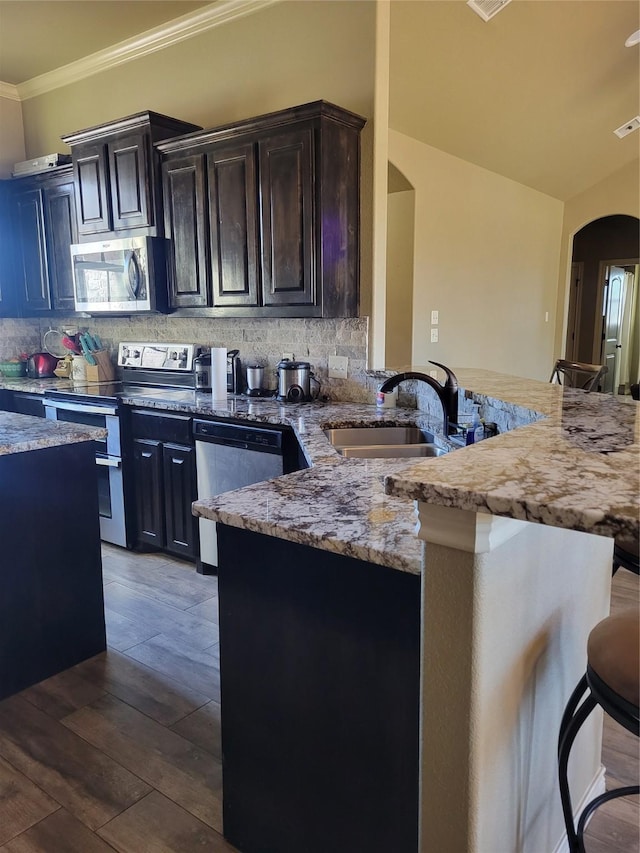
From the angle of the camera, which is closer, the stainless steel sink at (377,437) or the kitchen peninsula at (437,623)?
the kitchen peninsula at (437,623)

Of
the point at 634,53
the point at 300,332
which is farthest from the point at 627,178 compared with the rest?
the point at 300,332

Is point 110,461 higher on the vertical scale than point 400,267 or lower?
lower

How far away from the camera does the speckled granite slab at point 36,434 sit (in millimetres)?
2117

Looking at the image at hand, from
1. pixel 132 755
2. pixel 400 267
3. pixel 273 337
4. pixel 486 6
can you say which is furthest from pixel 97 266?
pixel 132 755

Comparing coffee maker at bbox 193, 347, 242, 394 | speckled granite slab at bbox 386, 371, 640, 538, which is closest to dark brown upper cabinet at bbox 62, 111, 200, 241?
coffee maker at bbox 193, 347, 242, 394

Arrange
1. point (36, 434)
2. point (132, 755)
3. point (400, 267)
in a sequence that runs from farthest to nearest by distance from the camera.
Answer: point (400, 267), point (36, 434), point (132, 755)

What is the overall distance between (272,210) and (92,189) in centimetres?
142

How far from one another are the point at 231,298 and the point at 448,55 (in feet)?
7.10

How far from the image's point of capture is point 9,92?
4.62 m

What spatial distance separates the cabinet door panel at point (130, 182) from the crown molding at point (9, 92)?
1762 mm

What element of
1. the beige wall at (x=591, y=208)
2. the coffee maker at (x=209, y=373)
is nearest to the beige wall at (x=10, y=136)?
the coffee maker at (x=209, y=373)

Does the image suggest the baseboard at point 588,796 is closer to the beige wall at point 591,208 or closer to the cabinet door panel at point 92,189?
the cabinet door panel at point 92,189

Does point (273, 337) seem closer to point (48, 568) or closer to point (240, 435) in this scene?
point (240, 435)

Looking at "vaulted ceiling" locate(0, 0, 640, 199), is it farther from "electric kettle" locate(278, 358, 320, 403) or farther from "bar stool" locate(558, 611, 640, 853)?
"bar stool" locate(558, 611, 640, 853)
